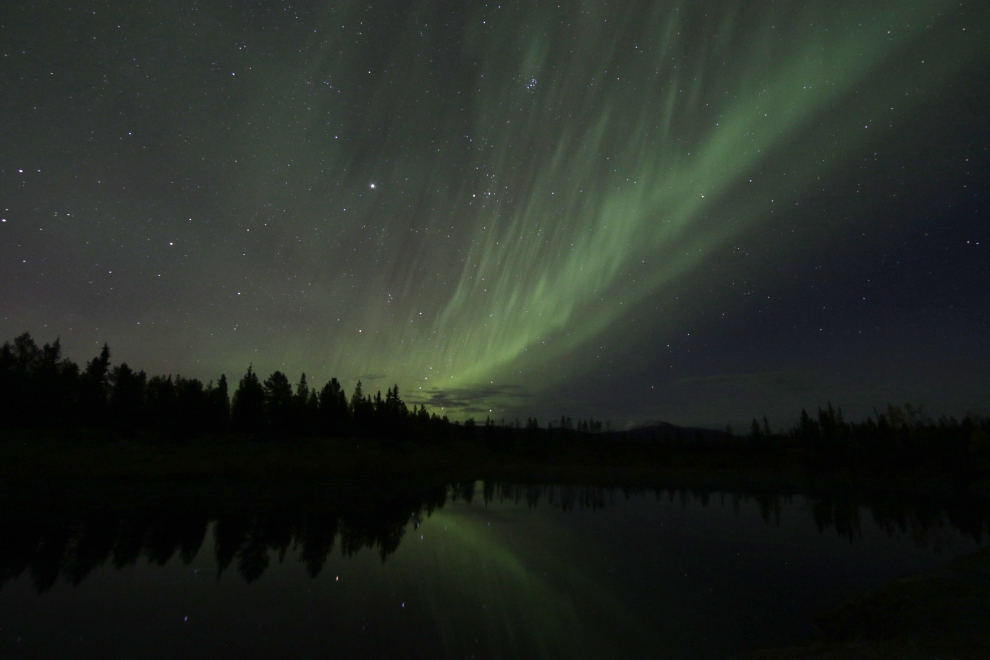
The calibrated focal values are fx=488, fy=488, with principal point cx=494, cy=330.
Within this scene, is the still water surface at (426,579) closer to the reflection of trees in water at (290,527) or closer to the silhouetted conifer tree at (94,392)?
the reflection of trees in water at (290,527)

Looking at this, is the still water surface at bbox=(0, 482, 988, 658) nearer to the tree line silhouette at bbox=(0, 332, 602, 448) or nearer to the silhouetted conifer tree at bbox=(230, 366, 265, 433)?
Answer: the tree line silhouette at bbox=(0, 332, 602, 448)

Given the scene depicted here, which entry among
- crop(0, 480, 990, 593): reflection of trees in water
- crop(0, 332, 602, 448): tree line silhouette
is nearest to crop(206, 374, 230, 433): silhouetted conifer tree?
crop(0, 332, 602, 448): tree line silhouette

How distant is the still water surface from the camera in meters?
13.1

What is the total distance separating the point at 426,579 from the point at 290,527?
1327cm

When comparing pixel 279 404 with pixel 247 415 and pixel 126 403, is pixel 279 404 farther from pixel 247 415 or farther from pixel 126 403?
pixel 126 403

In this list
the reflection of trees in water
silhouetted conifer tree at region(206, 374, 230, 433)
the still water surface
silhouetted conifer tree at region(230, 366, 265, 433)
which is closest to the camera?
the still water surface

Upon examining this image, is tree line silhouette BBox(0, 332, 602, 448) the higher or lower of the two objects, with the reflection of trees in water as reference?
higher

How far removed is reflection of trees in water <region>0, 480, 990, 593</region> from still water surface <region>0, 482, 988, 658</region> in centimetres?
17

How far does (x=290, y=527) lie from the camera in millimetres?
28984

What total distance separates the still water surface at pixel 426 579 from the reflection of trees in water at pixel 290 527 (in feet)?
0.57

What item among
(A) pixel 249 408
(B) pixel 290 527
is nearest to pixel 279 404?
(A) pixel 249 408

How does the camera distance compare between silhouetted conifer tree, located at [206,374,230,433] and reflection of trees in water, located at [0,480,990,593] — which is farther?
silhouetted conifer tree, located at [206,374,230,433]

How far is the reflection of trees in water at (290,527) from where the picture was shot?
2036 centimetres

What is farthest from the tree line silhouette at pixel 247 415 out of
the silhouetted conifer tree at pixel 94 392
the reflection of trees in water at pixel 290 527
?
the reflection of trees in water at pixel 290 527
